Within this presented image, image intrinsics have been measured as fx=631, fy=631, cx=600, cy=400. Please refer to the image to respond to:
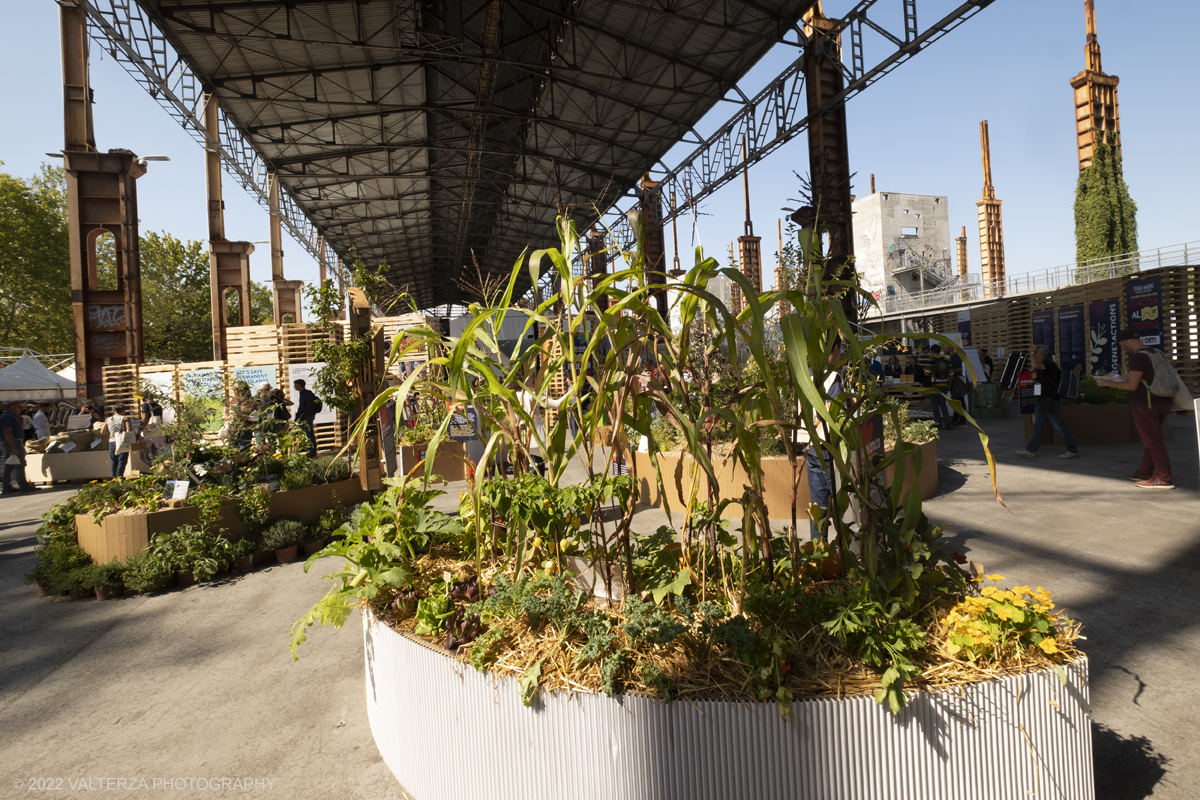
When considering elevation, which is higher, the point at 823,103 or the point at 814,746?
the point at 823,103

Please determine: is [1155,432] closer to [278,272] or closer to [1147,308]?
[1147,308]

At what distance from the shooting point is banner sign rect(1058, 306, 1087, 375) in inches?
538

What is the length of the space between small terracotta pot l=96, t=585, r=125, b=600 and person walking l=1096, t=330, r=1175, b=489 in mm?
7953

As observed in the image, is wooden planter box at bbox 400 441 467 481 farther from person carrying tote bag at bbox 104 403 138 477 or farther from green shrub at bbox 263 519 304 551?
person carrying tote bag at bbox 104 403 138 477

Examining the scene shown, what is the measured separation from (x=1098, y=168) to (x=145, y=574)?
3192 cm

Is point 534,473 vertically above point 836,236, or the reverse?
point 836,236

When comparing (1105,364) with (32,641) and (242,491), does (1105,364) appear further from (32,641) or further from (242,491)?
(32,641)

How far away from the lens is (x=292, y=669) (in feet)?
A: 10.4

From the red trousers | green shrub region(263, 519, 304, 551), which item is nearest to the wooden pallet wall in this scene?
the red trousers

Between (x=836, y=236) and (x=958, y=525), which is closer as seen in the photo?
(x=958, y=525)

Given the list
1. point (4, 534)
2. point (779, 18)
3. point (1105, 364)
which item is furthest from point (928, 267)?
point (4, 534)

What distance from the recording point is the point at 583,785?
1.71 metres

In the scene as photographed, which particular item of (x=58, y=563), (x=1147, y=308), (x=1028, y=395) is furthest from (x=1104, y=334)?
(x=58, y=563)

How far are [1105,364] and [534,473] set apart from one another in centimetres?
1525
